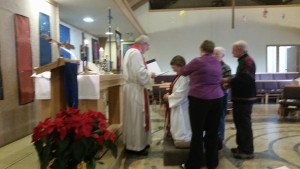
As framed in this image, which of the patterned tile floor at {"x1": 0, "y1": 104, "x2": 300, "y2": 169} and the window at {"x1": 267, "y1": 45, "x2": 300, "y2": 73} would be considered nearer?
the patterned tile floor at {"x1": 0, "y1": 104, "x2": 300, "y2": 169}

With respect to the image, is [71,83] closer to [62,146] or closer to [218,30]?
[62,146]

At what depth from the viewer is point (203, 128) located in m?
3.07

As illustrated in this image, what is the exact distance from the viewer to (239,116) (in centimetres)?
365

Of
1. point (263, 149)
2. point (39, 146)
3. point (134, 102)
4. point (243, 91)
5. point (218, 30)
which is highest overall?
point (218, 30)

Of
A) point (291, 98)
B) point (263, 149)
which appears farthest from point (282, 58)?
point (263, 149)

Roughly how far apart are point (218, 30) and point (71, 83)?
33.3ft

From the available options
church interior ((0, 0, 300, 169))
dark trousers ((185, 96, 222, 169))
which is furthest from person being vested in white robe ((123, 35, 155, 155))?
dark trousers ((185, 96, 222, 169))

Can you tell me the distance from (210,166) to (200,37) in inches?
371

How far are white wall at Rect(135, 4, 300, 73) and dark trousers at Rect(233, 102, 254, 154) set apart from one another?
8.59 metres

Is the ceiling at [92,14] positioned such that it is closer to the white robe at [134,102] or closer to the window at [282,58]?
the white robe at [134,102]

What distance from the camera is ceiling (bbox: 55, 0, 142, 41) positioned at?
5.72m

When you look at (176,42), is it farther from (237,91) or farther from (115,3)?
(237,91)

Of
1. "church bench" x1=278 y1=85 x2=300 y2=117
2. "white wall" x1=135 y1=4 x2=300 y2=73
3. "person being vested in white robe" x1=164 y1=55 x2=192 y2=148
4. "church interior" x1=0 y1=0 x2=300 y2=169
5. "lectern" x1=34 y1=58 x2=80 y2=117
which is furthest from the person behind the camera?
"white wall" x1=135 y1=4 x2=300 y2=73

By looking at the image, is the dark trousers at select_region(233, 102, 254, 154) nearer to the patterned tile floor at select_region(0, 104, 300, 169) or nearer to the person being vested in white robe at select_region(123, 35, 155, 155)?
the patterned tile floor at select_region(0, 104, 300, 169)
